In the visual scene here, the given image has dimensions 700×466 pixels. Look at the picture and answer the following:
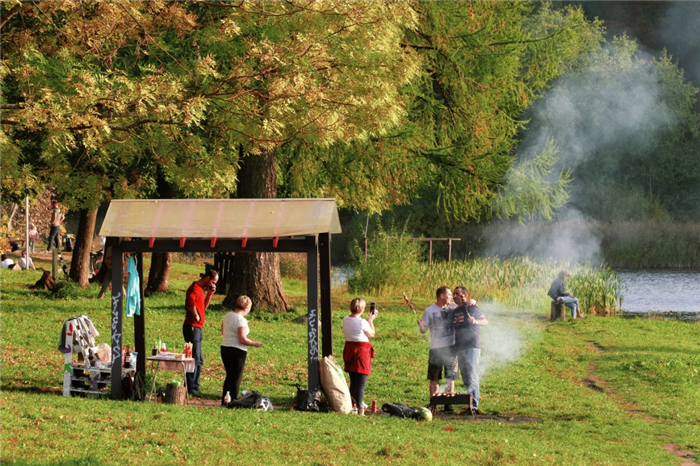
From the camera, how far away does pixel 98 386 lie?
13789 millimetres

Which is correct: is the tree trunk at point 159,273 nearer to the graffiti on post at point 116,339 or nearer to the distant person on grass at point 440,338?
the graffiti on post at point 116,339

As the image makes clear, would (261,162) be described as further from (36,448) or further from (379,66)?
(36,448)

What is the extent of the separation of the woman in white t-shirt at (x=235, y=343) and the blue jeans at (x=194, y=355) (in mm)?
921

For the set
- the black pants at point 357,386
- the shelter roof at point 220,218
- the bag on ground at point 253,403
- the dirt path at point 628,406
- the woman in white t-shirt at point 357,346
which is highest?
the shelter roof at point 220,218

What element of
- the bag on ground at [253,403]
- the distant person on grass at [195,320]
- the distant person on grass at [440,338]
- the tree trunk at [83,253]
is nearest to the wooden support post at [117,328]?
the distant person on grass at [195,320]

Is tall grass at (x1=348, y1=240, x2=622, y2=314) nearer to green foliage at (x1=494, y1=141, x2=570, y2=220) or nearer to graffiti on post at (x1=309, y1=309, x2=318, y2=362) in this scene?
green foliage at (x1=494, y1=141, x2=570, y2=220)

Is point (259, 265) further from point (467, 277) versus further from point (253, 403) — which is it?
point (253, 403)

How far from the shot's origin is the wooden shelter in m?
13.1

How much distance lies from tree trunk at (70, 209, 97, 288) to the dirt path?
47.9ft

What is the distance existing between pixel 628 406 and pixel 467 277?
17.2 m

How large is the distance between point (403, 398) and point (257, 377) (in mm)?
2492

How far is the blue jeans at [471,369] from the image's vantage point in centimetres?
1411

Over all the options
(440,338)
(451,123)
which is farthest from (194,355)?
(451,123)

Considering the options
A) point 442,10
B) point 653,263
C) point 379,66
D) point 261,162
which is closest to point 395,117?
point 379,66
